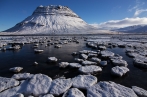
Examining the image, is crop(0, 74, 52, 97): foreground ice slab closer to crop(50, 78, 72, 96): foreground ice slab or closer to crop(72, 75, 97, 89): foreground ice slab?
crop(50, 78, 72, 96): foreground ice slab

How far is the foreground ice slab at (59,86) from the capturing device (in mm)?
4805

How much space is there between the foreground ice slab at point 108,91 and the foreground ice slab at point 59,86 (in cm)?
101

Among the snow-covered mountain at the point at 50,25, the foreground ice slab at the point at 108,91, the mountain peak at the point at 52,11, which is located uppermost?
the mountain peak at the point at 52,11

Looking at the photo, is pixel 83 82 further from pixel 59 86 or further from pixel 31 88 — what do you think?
pixel 31 88

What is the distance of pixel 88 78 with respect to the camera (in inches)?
233

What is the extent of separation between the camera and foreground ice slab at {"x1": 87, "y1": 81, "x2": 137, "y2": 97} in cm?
457

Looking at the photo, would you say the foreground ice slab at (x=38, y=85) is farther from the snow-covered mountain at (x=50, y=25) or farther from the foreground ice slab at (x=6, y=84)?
the snow-covered mountain at (x=50, y=25)

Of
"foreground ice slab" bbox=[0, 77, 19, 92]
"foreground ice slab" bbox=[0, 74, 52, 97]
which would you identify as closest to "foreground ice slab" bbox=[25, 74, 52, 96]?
"foreground ice slab" bbox=[0, 74, 52, 97]

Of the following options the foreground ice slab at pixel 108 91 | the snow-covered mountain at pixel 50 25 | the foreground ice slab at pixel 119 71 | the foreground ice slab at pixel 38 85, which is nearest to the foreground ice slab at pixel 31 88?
the foreground ice slab at pixel 38 85

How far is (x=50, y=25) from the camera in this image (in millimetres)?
103438

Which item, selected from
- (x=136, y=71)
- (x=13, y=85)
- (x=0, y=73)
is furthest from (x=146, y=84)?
(x=0, y=73)

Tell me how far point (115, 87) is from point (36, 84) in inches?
144

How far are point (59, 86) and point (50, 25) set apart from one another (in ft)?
338

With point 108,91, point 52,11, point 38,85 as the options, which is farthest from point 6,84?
point 52,11
